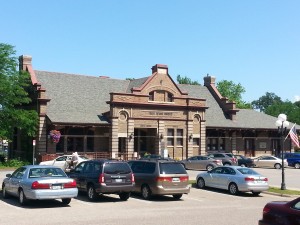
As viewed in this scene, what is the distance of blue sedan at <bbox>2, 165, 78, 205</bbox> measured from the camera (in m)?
15.5

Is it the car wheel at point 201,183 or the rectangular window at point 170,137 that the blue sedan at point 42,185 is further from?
the rectangular window at point 170,137

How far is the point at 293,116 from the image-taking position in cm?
10812

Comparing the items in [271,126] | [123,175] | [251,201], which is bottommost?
[251,201]

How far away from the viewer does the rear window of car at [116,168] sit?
18.0 metres

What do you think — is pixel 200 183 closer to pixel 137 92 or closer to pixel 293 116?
pixel 137 92

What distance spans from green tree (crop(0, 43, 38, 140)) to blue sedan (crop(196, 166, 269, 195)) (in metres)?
20.5

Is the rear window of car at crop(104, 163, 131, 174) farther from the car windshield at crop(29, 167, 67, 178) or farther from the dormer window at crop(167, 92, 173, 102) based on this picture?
the dormer window at crop(167, 92, 173, 102)

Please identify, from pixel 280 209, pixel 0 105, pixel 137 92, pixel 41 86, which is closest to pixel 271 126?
pixel 137 92

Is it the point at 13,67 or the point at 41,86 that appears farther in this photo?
the point at 41,86

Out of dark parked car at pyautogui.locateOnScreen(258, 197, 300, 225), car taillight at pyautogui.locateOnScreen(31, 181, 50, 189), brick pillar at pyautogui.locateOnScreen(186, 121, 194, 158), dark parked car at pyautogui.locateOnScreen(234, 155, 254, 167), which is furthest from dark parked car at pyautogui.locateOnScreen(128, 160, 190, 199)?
brick pillar at pyautogui.locateOnScreen(186, 121, 194, 158)

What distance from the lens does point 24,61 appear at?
44.1m

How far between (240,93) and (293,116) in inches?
1043

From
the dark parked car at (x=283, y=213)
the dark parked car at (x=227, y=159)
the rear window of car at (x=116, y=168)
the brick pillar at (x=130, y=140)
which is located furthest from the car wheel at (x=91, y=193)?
the brick pillar at (x=130, y=140)

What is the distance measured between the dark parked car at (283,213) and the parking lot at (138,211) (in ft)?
14.3
